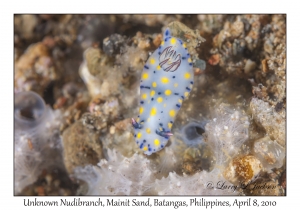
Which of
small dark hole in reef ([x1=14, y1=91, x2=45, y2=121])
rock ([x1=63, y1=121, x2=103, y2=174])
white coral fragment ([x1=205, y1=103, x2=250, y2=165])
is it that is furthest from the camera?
small dark hole in reef ([x1=14, y1=91, x2=45, y2=121])

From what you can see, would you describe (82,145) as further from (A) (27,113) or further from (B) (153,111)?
(B) (153,111)

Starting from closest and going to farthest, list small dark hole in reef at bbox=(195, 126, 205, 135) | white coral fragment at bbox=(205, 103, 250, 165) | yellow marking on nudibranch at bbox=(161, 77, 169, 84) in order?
white coral fragment at bbox=(205, 103, 250, 165)
yellow marking on nudibranch at bbox=(161, 77, 169, 84)
small dark hole in reef at bbox=(195, 126, 205, 135)

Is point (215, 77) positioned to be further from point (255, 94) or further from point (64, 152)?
point (64, 152)

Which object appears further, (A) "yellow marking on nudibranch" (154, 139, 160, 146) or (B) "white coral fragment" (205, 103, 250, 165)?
(A) "yellow marking on nudibranch" (154, 139, 160, 146)

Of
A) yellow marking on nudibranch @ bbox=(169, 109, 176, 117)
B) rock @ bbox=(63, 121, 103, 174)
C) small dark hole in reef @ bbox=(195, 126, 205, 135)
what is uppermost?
yellow marking on nudibranch @ bbox=(169, 109, 176, 117)

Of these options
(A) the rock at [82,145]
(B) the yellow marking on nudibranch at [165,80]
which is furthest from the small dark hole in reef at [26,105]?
(B) the yellow marking on nudibranch at [165,80]

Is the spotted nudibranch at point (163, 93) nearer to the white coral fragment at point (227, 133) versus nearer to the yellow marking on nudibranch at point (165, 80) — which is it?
the yellow marking on nudibranch at point (165, 80)

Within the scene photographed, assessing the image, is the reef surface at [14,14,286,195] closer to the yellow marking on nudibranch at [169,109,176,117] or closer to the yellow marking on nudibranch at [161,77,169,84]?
the yellow marking on nudibranch at [169,109,176,117]

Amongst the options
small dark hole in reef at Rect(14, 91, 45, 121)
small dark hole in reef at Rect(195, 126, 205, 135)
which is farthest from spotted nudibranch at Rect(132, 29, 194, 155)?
small dark hole in reef at Rect(14, 91, 45, 121)

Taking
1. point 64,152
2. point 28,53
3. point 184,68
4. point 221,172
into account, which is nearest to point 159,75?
point 184,68

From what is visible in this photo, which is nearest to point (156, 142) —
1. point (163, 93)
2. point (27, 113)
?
point (163, 93)

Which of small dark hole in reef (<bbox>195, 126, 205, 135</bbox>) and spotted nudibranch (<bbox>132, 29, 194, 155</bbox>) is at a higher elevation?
spotted nudibranch (<bbox>132, 29, 194, 155</bbox>)
